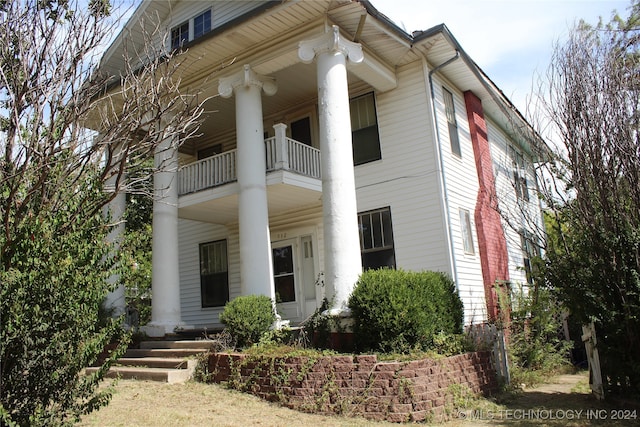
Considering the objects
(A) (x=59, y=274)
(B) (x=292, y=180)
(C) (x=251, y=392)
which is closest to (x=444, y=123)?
(B) (x=292, y=180)

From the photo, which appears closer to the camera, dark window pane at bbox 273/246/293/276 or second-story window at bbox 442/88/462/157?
second-story window at bbox 442/88/462/157

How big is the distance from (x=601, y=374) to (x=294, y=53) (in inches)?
328

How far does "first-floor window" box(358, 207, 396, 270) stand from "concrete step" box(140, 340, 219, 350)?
4284 mm

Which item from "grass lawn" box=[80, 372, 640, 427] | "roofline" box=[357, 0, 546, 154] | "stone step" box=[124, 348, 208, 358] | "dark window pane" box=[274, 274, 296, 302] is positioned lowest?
"grass lawn" box=[80, 372, 640, 427]

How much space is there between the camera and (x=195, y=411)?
7145 millimetres

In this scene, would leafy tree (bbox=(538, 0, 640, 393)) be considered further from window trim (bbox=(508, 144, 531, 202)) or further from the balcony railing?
the balcony railing

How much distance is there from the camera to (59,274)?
4.71 metres

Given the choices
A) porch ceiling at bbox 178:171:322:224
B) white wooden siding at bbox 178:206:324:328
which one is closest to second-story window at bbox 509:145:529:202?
porch ceiling at bbox 178:171:322:224

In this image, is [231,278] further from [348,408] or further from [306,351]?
[348,408]

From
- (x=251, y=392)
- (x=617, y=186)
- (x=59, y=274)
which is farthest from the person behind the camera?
(x=251, y=392)

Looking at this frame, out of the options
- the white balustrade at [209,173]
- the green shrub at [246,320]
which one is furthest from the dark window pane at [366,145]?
the green shrub at [246,320]

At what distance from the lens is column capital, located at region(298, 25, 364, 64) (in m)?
10.5

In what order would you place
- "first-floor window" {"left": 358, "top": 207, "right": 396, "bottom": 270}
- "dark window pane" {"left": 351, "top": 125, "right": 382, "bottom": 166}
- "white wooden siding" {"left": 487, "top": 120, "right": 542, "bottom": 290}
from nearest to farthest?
"first-floor window" {"left": 358, "top": 207, "right": 396, "bottom": 270}, "dark window pane" {"left": 351, "top": 125, "right": 382, "bottom": 166}, "white wooden siding" {"left": 487, "top": 120, "right": 542, "bottom": 290}

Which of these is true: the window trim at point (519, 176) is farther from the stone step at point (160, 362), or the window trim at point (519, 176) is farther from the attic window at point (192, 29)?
the attic window at point (192, 29)
